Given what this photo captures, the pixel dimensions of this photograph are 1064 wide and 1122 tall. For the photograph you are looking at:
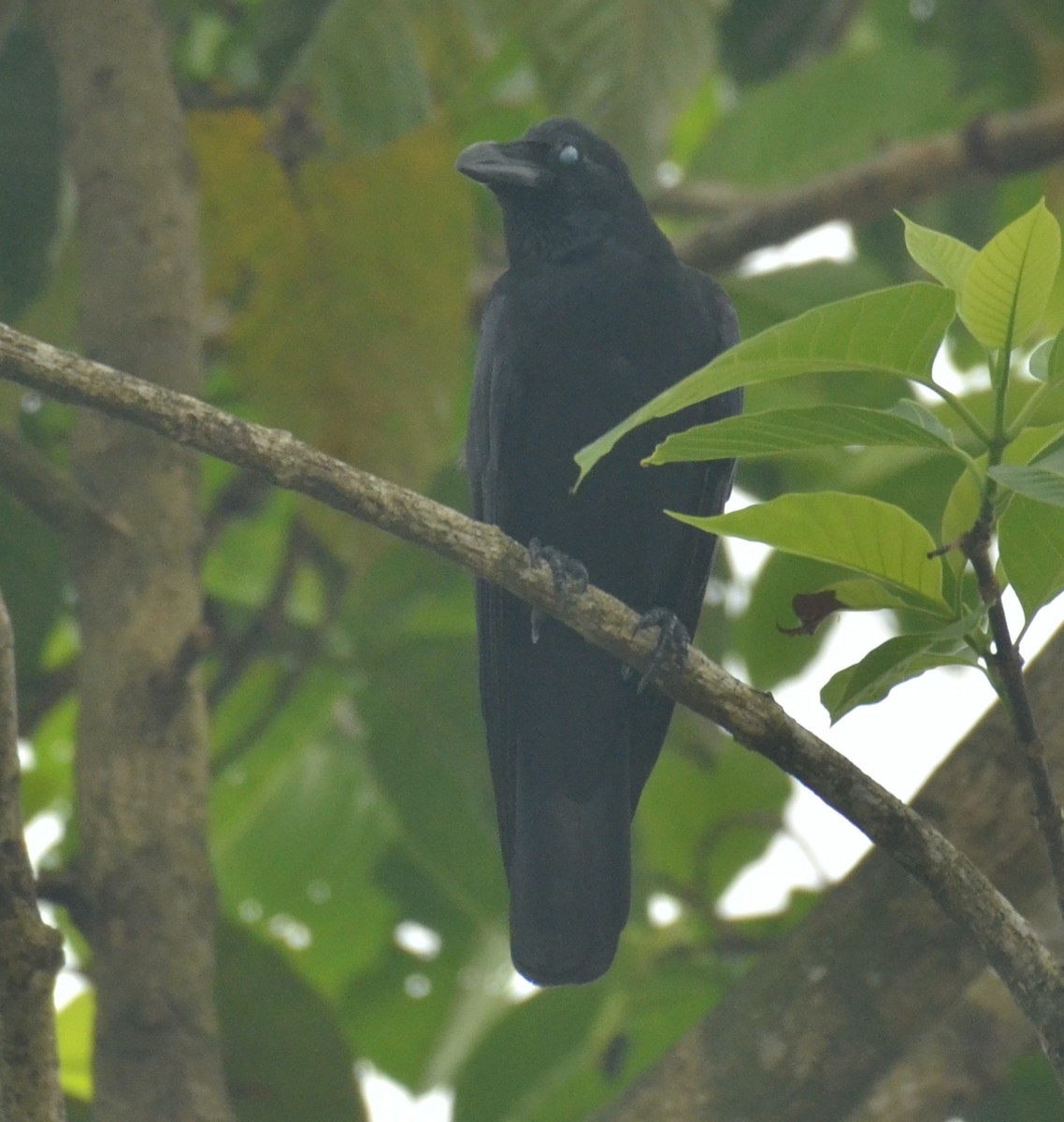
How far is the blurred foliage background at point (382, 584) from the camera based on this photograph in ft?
11.9

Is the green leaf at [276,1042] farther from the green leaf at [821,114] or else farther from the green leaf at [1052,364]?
the green leaf at [821,114]

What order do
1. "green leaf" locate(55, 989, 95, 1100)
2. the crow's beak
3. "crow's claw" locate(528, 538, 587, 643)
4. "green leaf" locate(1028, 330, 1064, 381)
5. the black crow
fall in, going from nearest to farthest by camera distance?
"green leaf" locate(1028, 330, 1064, 381)
"crow's claw" locate(528, 538, 587, 643)
the black crow
the crow's beak
"green leaf" locate(55, 989, 95, 1100)

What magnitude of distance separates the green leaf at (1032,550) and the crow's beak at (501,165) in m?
2.18

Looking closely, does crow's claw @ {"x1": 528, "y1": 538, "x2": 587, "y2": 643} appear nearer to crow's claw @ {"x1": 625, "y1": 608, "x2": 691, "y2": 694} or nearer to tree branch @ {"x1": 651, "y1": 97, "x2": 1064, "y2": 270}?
crow's claw @ {"x1": 625, "y1": 608, "x2": 691, "y2": 694}

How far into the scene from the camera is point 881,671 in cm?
194

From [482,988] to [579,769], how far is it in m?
0.78

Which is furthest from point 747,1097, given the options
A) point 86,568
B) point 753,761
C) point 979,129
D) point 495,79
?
point 495,79

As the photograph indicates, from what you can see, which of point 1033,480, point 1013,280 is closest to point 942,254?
point 1013,280

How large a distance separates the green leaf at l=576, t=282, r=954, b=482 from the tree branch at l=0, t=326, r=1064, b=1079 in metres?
0.41

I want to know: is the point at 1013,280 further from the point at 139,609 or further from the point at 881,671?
the point at 139,609

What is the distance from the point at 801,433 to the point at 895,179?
2677 mm

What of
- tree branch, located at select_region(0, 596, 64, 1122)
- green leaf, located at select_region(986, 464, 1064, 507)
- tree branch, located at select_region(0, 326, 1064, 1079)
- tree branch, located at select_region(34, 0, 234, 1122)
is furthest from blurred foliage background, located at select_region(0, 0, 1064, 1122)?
green leaf, located at select_region(986, 464, 1064, 507)

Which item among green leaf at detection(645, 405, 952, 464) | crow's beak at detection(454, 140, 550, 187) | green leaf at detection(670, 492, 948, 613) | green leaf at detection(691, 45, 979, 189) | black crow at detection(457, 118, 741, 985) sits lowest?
green leaf at detection(670, 492, 948, 613)

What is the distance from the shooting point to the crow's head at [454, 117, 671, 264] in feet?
12.7
